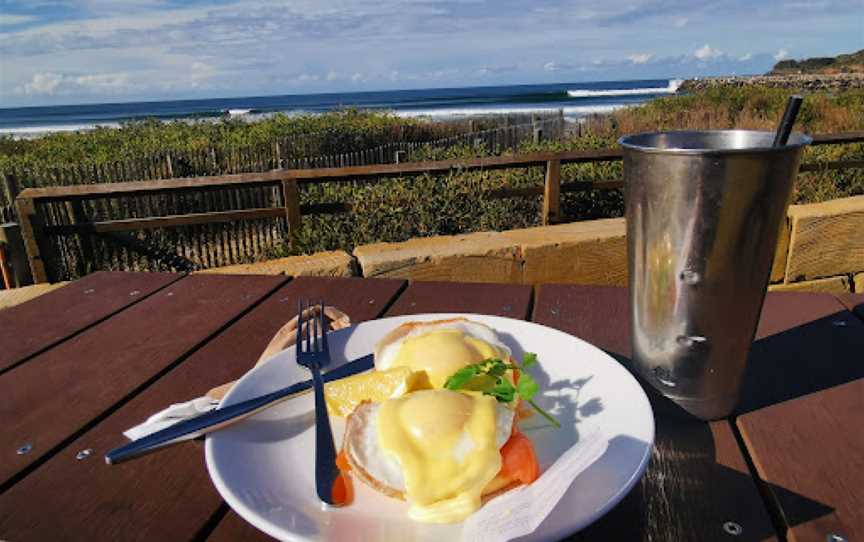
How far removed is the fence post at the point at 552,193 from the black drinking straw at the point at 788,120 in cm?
309

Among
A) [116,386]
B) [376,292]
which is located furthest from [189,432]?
[376,292]

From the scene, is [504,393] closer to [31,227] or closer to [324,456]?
[324,456]

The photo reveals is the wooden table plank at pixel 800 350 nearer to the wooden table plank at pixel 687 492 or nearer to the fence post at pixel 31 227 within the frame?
the wooden table plank at pixel 687 492

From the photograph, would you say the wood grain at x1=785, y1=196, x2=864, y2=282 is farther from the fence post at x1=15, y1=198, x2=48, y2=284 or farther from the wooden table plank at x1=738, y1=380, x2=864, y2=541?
the fence post at x1=15, y1=198, x2=48, y2=284

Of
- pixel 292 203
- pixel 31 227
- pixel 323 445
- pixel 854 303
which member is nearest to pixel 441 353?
pixel 323 445

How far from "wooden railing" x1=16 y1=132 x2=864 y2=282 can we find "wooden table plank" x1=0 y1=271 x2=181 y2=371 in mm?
1772

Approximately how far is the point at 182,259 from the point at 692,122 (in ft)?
38.9

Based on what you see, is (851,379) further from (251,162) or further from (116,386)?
(251,162)

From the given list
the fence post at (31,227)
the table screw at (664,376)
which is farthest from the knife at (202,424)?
the fence post at (31,227)

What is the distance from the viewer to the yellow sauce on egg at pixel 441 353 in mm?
774

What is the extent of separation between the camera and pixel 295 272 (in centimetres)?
300

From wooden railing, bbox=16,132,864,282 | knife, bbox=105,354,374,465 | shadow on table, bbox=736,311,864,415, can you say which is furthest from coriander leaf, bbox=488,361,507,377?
wooden railing, bbox=16,132,864,282

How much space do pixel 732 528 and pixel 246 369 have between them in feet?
2.74

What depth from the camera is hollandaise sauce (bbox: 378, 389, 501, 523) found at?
60 centimetres
